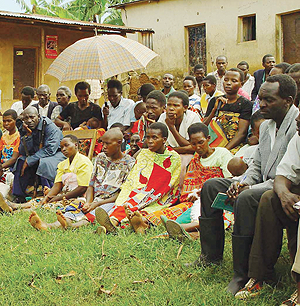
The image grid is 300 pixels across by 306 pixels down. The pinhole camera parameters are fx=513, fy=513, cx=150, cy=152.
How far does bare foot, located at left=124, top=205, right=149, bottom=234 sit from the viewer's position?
558cm

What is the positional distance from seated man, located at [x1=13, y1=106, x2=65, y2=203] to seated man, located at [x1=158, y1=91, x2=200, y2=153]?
2.40 m

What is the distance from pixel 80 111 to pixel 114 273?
5592mm

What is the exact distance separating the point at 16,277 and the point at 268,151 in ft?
7.82

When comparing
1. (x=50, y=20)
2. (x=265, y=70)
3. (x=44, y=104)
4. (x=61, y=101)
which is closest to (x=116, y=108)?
(x=61, y=101)

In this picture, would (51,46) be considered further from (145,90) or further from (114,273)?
(114,273)

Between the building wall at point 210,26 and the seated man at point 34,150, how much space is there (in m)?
9.68

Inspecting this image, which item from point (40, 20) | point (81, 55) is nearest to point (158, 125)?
point (81, 55)

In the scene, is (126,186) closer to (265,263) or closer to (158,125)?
(158,125)

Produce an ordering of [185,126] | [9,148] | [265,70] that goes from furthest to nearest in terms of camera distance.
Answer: [9,148] < [265,70] < [185,126]

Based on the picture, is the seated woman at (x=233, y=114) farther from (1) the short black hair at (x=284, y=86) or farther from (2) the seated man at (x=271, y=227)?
(2) the seated man at (x=271, y=227)

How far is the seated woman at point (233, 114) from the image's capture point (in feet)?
22.4

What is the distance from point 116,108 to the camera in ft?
30.2

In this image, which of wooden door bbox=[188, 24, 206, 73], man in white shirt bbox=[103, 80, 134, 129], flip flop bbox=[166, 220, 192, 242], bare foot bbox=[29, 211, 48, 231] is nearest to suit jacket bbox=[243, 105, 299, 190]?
flip flop bbox=[166, 220, 192, 242]

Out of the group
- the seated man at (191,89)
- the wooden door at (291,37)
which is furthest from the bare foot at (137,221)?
the wooden door at (291,37)
